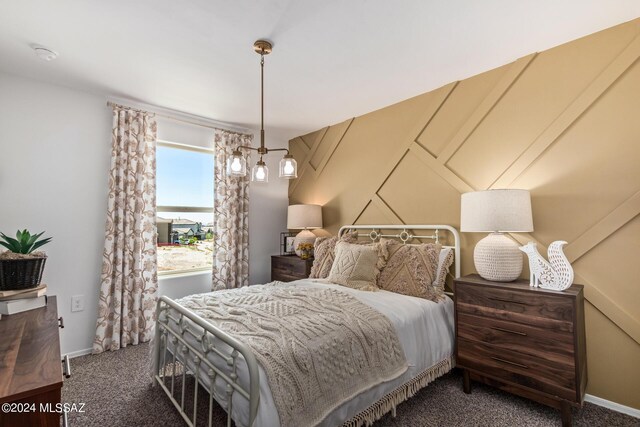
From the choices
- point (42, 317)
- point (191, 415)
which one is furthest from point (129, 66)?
point (191, 415)

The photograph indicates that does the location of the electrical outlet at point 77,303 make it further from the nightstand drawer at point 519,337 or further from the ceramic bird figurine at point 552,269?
the ceramic bird figurine at point 552,269

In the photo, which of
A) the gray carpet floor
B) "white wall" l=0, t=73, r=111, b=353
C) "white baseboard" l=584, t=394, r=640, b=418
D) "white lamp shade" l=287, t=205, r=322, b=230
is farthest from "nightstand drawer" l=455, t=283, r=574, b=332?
"white wall" l=0, t=73, r=111, b=353

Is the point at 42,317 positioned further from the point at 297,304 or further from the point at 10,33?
the point at 10,33

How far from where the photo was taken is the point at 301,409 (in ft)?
4.30

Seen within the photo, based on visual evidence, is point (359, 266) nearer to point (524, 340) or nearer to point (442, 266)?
point (442, 266)

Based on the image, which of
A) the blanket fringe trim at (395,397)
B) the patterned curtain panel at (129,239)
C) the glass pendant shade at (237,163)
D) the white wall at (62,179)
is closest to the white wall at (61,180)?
the white wall at (62,179)

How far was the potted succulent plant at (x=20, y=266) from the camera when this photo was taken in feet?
5.54

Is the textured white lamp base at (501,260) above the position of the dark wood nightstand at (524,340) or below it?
above

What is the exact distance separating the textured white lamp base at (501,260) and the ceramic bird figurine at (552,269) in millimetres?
92

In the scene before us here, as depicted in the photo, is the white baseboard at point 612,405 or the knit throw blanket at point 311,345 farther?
the white baseboard at point 612,405

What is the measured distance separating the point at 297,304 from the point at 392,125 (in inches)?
84.5

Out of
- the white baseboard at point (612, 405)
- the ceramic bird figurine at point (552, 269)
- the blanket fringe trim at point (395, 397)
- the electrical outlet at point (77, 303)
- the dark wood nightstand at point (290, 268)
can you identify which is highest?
the ceramic bird figurine at point (552, 269)

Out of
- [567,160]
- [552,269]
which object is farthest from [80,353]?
[567,160]

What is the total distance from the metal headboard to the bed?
12 millimetres
